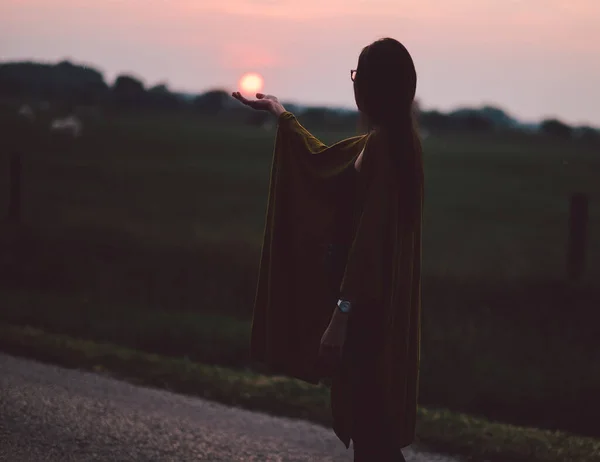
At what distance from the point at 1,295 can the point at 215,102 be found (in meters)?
123

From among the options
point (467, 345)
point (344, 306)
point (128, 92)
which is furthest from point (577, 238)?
point (128, 92)

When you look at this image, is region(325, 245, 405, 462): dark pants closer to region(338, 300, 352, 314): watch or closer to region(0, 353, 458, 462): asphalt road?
region(338, 300, 352, 314): watch

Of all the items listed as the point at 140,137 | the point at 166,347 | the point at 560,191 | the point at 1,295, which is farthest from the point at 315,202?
the point at 140,137

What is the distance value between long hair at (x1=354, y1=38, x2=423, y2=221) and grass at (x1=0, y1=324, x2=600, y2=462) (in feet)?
8.42

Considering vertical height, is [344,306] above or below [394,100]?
below

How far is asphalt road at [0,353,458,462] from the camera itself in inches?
180

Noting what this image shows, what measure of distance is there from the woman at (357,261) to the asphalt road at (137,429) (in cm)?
150

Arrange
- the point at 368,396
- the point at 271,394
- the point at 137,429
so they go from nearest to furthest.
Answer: the point at 368,396 < the point at 137,429 < the point at 271,394

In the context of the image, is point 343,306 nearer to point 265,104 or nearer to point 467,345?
point 265,104

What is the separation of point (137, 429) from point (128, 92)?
11884cm

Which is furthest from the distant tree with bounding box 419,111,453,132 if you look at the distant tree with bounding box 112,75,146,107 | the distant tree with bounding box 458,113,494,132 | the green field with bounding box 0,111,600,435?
the green field with bounding box 0,111,600,435

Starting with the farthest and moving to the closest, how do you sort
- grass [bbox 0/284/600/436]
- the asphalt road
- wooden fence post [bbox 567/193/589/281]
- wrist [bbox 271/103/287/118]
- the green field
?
1. wooden fence post [bbox 567/193/589/281]
2. the green field
3. grass [bbox 0/284/600/436]
4. the asphalt road
5. wrist [bbox 271/103/287/118]

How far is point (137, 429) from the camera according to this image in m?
4.93

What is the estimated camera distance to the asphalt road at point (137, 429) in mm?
4562
